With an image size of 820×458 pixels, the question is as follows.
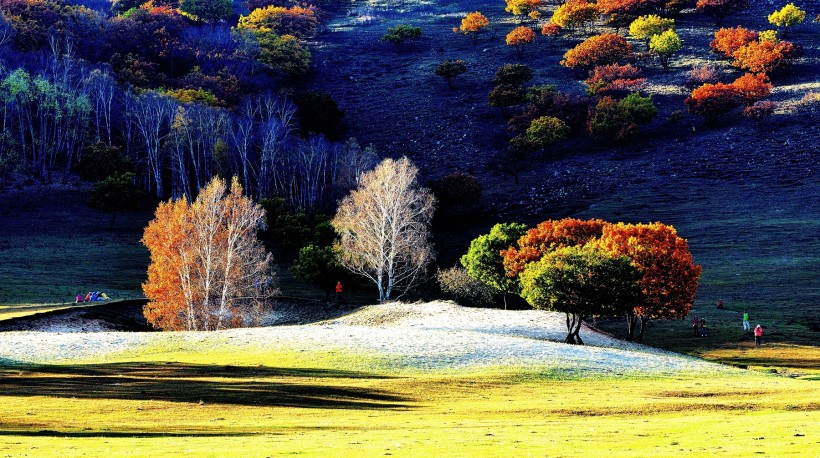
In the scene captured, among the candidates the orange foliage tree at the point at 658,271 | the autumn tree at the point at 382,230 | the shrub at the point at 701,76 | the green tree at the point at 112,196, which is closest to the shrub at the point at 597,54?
the shrub at the point at 701,76

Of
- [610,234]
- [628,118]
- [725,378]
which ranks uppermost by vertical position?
[628,118]

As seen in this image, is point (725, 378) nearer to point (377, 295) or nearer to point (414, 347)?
point (414, 347)

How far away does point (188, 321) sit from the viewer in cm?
7344

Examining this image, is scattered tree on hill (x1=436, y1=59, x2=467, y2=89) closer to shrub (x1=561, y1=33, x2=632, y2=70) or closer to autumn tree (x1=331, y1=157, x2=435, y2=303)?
shrub (x1=561, y1=33, x2=632, y2=70)

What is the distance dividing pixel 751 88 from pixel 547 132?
110ft

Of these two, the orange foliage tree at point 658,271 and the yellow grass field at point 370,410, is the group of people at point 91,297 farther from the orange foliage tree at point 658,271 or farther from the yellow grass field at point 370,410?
the orange foliage tree at point 658,271

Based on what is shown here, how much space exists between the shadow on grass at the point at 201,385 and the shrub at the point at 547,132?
344 feet

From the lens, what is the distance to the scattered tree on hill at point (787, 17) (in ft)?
611

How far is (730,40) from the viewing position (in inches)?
6934

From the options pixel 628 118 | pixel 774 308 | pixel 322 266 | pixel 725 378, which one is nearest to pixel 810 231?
pixel 774 308

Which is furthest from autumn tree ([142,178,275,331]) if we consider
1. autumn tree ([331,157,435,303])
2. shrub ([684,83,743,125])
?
shrub ([684,83,743,125])

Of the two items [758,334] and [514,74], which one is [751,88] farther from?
[758,334]

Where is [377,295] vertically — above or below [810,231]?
below

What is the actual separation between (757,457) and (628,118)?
130359 millimetres
